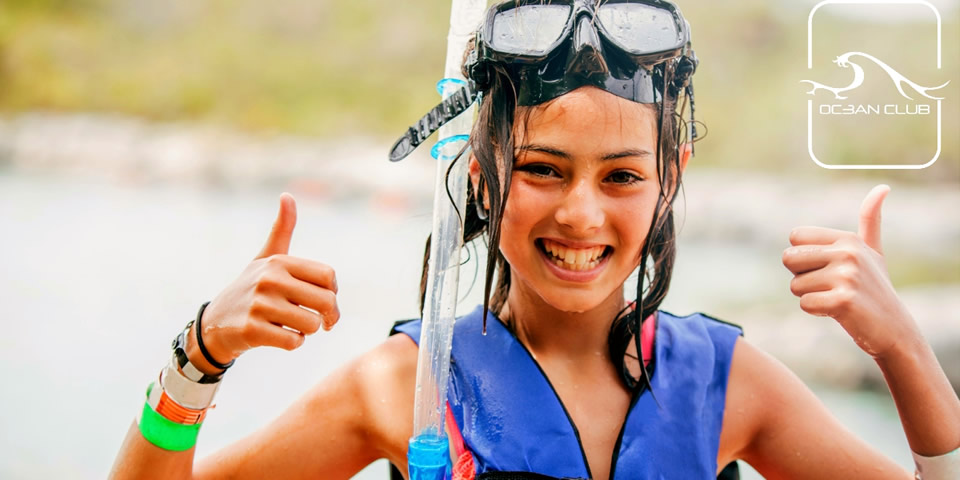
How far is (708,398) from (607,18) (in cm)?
72

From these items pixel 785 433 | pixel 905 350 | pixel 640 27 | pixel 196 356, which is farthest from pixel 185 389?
pixel 905 350

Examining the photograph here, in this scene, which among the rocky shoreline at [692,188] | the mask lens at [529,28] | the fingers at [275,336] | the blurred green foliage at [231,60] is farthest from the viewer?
the blurred green foliage at [231,60]

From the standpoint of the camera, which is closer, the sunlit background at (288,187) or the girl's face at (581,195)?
the girl's face at (581,195)

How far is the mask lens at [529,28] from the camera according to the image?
1358 millimetres

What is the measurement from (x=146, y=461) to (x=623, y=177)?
932mm

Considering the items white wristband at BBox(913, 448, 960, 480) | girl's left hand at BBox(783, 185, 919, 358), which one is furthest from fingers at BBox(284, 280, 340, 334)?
white wristband at BBox(913, 448, 960, 480)

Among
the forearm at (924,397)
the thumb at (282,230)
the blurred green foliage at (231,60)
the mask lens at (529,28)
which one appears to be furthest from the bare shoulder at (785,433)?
the blurred green foliage at (231,60)

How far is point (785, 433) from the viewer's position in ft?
4.94

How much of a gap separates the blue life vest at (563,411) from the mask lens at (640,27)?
22.3 inches

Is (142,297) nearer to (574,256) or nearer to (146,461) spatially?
(146,461)

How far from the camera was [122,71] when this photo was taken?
873 inches

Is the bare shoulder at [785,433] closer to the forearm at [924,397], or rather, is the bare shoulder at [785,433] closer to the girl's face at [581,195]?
the forearm at [924,397]

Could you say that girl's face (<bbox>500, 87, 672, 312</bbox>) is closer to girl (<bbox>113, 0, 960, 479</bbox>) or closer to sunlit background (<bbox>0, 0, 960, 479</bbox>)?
girl (<bbox>113, 0, 960, 479</bbox>)

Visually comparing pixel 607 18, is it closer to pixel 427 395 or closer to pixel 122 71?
pixel 427 395
